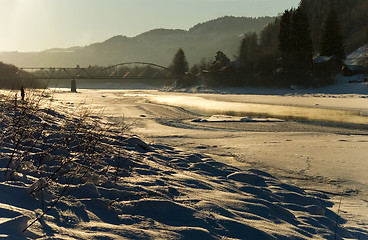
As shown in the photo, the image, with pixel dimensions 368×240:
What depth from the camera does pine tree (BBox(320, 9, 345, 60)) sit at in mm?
68875

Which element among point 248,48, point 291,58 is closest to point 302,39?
point 291,58

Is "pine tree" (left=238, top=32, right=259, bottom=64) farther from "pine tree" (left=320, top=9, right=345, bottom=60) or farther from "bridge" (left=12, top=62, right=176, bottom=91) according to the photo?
"pine tree" (left=320, top=9, right=345, bottom=60)

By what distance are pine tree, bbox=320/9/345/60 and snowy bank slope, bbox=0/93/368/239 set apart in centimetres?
7197

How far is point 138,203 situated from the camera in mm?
3855

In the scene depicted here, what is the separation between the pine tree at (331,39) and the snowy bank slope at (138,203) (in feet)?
236

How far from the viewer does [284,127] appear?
17.7 m

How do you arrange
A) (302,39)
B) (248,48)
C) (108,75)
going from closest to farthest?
(302,39)
(248,48)
(108,75)

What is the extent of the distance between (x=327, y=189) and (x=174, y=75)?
101705 mm

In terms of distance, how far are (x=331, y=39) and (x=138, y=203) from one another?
3048 inches

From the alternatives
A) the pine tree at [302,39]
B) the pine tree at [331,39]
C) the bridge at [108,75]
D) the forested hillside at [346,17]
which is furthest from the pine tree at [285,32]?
the bridge at [108,75]

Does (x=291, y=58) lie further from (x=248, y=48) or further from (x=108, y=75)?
(x=108, y=75)

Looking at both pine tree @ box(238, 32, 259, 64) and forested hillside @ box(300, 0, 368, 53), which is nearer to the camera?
forested hillside @ box(300, 0, 368, 53)

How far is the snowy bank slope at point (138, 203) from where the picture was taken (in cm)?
307

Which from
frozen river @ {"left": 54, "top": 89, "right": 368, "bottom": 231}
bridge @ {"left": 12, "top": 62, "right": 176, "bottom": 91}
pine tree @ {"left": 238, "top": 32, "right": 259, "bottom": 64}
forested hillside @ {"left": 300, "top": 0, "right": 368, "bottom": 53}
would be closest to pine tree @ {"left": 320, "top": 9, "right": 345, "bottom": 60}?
forested hillside @ {"left": 300, "top": 0, "right": 368, "bottom": 53}
